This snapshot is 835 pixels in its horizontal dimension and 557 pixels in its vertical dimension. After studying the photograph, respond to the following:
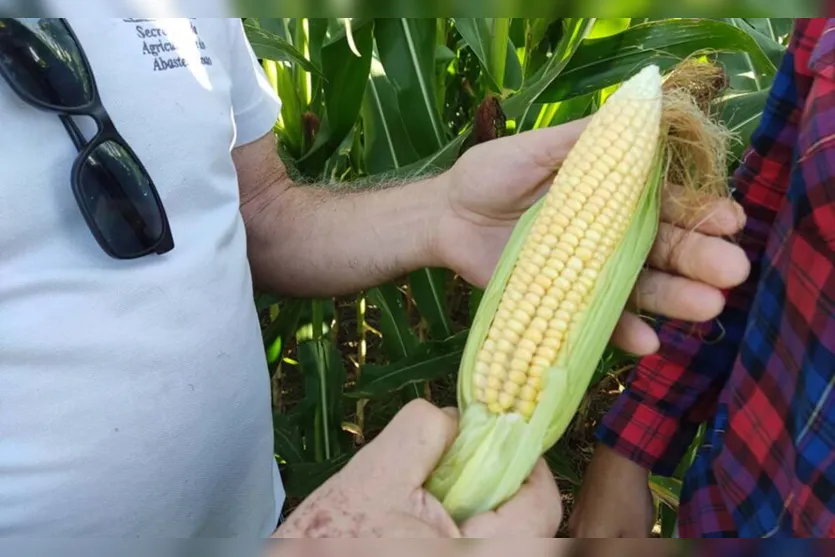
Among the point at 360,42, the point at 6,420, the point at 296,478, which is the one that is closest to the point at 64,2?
the point at 6,420

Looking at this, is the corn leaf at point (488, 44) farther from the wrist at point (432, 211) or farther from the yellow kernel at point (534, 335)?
the yellow kernel at point (534, 335)

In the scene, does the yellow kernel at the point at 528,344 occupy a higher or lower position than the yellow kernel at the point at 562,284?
lower

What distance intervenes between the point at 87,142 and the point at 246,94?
0.28 m

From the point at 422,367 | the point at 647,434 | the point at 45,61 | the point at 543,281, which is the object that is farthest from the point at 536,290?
the point at 422,367

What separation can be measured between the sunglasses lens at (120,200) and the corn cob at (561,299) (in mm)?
305

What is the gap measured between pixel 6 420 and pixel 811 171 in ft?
2.25

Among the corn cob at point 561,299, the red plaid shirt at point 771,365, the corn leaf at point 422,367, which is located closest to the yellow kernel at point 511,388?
the corn cob at point 561,299

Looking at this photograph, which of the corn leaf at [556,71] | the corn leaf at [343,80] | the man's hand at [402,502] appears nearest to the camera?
the man's hand at [402,502]

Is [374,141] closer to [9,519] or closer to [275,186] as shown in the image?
[275,186]

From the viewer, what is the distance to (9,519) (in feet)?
1.83

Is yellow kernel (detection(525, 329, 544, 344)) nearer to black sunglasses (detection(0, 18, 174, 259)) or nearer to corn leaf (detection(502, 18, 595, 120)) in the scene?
black sunglasses (detection(0, 18, 174, 259))

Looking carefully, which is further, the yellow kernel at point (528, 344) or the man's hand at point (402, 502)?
the yellow kernel at point (528, 344)

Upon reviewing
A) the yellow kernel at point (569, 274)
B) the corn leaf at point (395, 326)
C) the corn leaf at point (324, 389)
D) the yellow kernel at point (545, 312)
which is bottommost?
the corn leaf at point (324, 389)

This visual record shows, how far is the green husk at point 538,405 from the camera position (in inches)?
20.8
